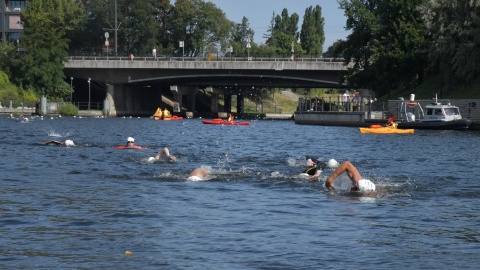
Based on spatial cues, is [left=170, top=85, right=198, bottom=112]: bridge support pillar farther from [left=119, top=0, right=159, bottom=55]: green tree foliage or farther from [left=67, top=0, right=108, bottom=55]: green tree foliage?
[left=67, top=0, right=108, bottom=55]: green tree foliage

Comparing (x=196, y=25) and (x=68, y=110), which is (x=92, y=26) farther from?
(x=68, y=110)

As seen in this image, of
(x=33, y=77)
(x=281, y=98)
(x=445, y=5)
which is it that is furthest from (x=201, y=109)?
(x=445, y=5)

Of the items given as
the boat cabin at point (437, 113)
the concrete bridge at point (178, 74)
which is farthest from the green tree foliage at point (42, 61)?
the boat cabin at point (437, 113)

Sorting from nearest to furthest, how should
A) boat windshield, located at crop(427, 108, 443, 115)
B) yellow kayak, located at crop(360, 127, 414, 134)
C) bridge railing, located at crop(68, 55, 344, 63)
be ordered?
yellow kayak, located at crop(360, 127, 414, 134) < boat windshield, located at crop(427, 108, 443, 115) < bridge railing, located at crop(68, 55, 344, 63)

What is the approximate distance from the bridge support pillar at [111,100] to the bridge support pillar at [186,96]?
11.8 m

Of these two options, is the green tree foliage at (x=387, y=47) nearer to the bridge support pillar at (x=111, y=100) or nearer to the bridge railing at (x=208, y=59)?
the bridge railing at (x=208, y=59)

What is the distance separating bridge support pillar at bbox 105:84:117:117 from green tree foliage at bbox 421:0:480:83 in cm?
4908

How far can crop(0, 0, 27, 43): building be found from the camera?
157 metres

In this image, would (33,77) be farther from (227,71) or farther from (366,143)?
(366,143)

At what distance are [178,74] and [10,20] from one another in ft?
152

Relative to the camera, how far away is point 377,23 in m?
105

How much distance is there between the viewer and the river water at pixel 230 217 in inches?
700

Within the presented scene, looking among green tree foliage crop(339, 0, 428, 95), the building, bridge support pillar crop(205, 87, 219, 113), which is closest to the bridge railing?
green tree foliage crop(339, 0, 428, 95)

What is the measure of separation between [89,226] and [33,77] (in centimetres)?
11008
